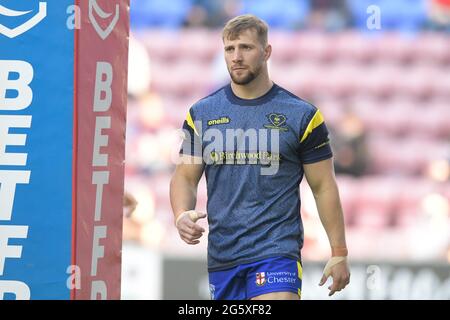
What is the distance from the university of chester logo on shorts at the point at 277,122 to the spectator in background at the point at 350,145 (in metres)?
7.34

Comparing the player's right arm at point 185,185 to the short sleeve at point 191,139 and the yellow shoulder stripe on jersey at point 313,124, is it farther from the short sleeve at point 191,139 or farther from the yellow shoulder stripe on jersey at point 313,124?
the yellow shoulder stripe on jersey at point 313,124

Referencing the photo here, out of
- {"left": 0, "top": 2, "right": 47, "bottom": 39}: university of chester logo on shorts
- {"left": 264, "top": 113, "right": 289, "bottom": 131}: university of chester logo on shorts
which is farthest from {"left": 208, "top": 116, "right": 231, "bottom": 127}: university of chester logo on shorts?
{"left": 0, "top": 2, "right": 47, "bottom": 39}: university of chester logo on shorts

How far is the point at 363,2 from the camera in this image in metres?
16.1

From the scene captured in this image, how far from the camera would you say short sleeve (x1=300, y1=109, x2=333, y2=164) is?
5.61m

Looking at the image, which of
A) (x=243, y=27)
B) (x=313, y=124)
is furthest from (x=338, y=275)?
(x=243, y=27)

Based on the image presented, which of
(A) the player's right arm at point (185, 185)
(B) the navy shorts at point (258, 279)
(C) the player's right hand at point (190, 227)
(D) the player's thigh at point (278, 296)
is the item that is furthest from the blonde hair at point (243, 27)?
(D) the player's thigh at point (278, 296)

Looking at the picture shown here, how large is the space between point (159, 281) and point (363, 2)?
692 centimetres

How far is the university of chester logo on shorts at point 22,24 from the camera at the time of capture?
520 cm

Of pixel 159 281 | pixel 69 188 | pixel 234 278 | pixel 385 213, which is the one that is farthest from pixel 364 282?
pixel 69 188

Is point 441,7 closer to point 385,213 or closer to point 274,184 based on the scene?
point 385,213

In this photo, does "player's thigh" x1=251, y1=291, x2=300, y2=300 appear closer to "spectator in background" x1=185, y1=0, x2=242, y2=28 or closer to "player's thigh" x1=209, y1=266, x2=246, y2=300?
"player's thigh" x1=209, y1=266, x2=246, y2=300

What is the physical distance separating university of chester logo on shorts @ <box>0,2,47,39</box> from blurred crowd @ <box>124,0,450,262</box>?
7.38 metres
